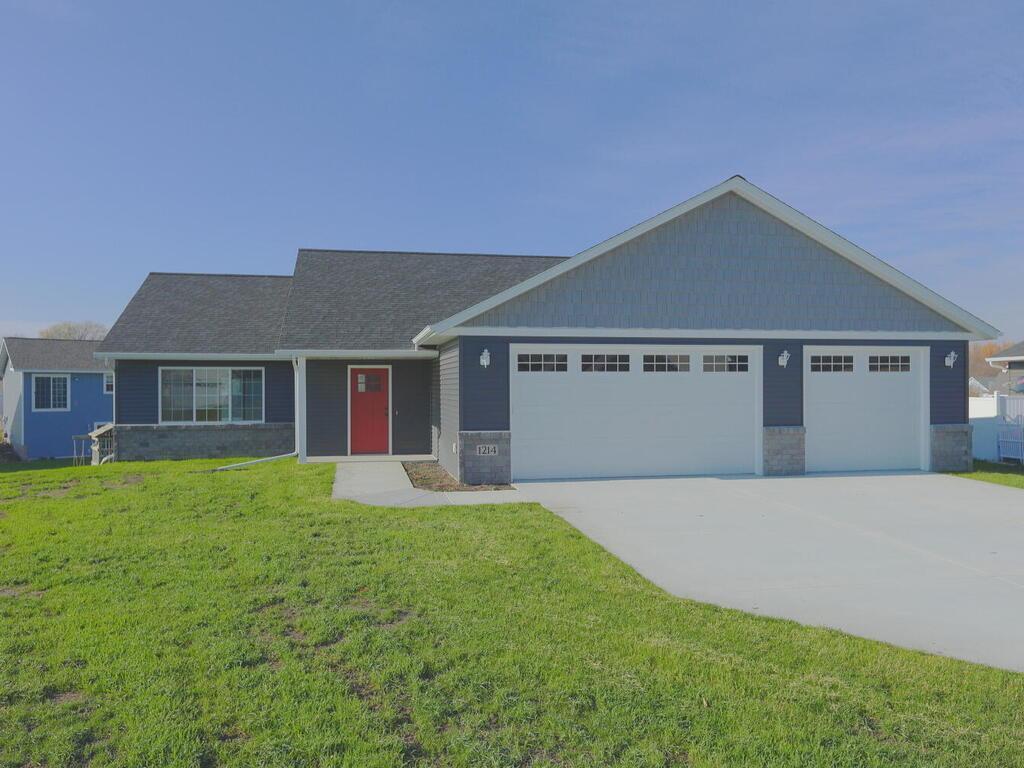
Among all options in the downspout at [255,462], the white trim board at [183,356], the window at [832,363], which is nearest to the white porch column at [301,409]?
the downspout at [255,462]

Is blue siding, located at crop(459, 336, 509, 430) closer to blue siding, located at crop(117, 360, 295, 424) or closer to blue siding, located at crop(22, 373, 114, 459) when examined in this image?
blue siding, located at crop(117, 360, 295, 424)

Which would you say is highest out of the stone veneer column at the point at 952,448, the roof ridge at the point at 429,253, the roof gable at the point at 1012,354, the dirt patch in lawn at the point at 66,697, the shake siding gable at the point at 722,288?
the roof ridge at the point at 429,253

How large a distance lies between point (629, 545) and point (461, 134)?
46.0 feet

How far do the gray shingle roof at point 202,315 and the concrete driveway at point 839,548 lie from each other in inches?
385

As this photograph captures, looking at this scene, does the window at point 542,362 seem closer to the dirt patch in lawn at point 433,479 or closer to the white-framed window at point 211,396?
the dirt patch in lawn at point 433,479

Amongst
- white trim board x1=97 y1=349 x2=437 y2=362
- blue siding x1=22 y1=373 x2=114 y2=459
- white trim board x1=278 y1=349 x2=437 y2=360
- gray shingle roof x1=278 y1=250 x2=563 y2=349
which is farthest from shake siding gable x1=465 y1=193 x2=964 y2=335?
blue siding x1=22 y1=373 x2=114 y2=459

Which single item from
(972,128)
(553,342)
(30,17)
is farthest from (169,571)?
(972,128)

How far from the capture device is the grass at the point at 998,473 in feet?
41.1

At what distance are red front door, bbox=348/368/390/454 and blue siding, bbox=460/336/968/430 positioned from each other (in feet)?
15.6

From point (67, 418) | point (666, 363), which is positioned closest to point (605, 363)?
point (666, 363)

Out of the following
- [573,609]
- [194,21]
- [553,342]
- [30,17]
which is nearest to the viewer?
[573,609]

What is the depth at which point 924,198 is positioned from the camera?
20.6m

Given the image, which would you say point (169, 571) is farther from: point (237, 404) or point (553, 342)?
point (237, 404)

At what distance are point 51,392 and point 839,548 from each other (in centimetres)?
2863
